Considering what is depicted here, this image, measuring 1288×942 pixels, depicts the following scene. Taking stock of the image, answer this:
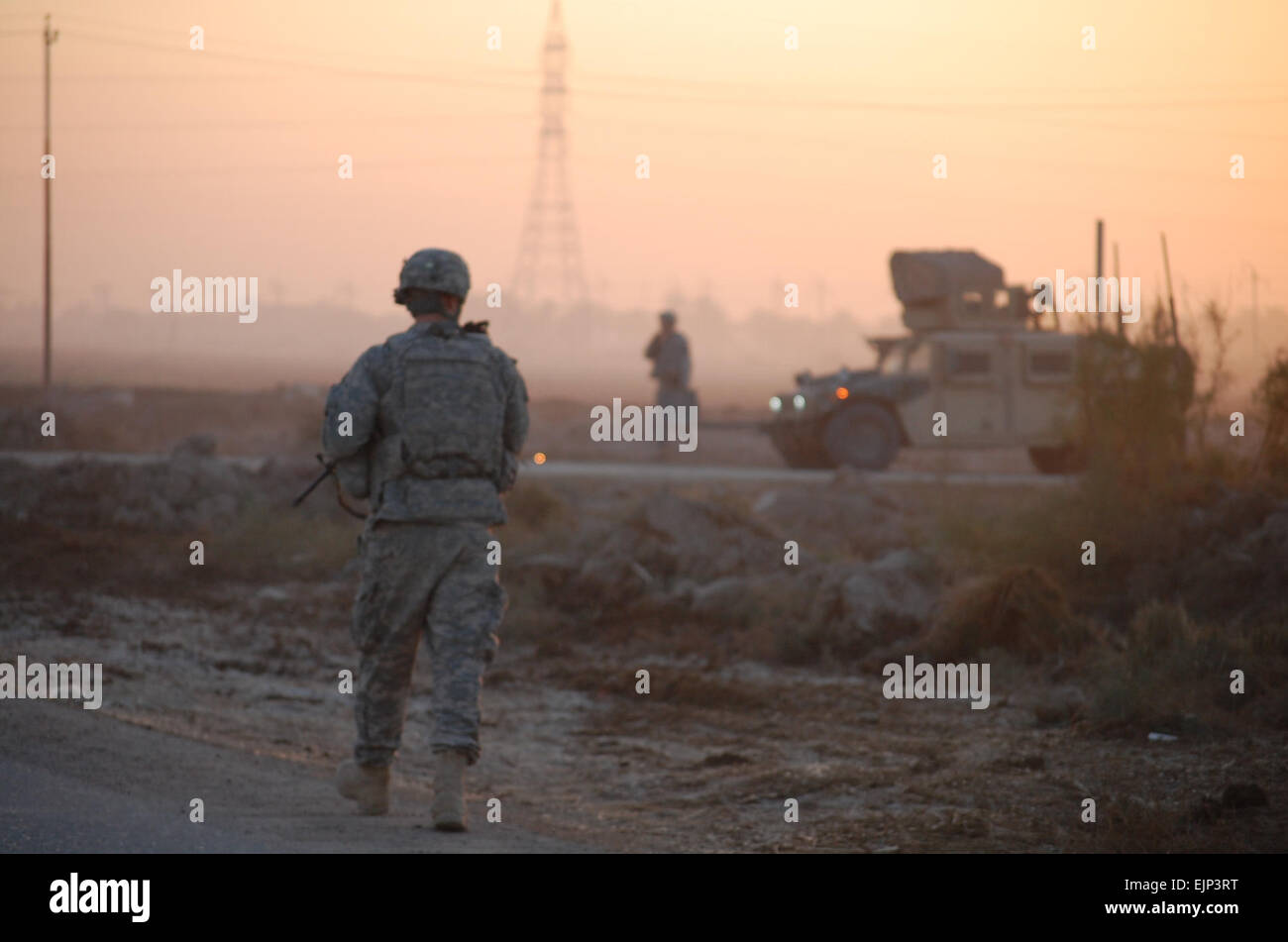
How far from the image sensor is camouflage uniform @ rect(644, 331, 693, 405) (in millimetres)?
17797

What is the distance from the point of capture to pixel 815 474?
17.8 meters

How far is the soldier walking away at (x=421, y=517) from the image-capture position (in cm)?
529

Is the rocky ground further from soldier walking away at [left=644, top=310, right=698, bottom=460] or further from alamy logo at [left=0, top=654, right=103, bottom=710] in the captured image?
soldier walking away at [left=644, top=310, right=698, bottom=460]

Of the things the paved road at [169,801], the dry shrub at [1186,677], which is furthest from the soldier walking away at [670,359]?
the paved road at [169,801]

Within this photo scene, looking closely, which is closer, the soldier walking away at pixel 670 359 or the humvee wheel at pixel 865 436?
the soldier walking away at pixel 670 359

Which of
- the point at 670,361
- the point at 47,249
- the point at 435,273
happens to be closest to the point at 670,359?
the point at 670,361

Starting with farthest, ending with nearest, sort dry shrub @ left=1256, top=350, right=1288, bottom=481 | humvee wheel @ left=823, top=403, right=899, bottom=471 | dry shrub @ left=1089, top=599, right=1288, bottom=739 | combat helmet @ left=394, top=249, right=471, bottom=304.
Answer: humvee wheel @ left=823, top=403, right=899, bottom=471
dry shrub @ left=1256, top=350, right=1288, bottom=481
dry shrub @ left=1089, top=599, right=1288, bottom=739
combat helmet @ left=394, top=249, right=471, bottom=304

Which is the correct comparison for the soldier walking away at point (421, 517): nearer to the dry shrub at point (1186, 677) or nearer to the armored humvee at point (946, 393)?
the dry shrub at point (1186, 677)

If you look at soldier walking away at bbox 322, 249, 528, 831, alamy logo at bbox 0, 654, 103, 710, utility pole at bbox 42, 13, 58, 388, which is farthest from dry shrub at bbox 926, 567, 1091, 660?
utility pole at bbox 42, 13, 58, 388

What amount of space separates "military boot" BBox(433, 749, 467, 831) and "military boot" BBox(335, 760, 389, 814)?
27 cm

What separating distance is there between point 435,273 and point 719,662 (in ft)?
15.9
